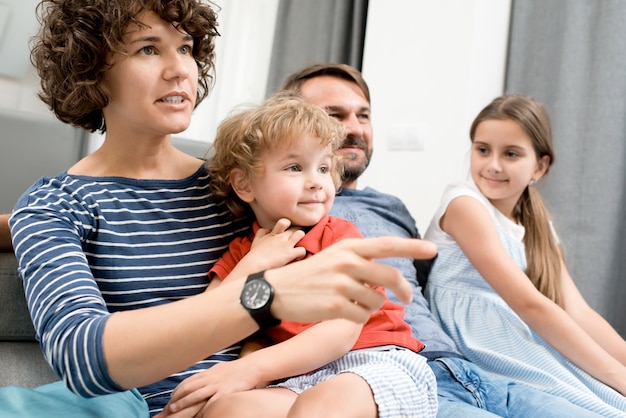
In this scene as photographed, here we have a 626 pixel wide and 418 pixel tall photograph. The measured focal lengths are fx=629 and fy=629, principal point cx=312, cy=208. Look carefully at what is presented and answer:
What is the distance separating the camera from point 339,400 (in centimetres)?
94

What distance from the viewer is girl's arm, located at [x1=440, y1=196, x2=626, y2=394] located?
5.20ft

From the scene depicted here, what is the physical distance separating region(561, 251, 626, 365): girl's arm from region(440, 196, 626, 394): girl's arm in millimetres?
193

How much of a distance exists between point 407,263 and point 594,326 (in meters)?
0.60

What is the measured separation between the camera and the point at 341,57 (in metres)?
3.21

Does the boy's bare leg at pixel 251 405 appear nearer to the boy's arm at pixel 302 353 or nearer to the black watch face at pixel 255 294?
the boy's arm at pixel 302 353

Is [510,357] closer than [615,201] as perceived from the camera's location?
Yes

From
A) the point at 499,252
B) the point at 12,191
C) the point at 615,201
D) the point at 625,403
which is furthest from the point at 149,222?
the point at 615,201

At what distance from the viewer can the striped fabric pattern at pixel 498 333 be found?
5.03 ft

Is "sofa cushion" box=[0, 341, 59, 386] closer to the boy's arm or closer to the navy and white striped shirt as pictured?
the navy and white striped shirt

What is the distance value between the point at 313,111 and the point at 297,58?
218 centimetres

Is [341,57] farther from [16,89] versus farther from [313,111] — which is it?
[313,111]

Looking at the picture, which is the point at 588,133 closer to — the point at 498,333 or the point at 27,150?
the point at 498,333

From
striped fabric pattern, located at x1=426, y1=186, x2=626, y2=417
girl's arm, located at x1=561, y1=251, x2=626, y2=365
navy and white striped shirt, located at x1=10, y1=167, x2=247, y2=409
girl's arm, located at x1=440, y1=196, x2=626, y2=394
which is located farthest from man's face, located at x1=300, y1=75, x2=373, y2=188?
girl's arm, located at x1=561, y1=251, x2=626, y2=365

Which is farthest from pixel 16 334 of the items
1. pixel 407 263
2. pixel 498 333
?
pixel 498 333
